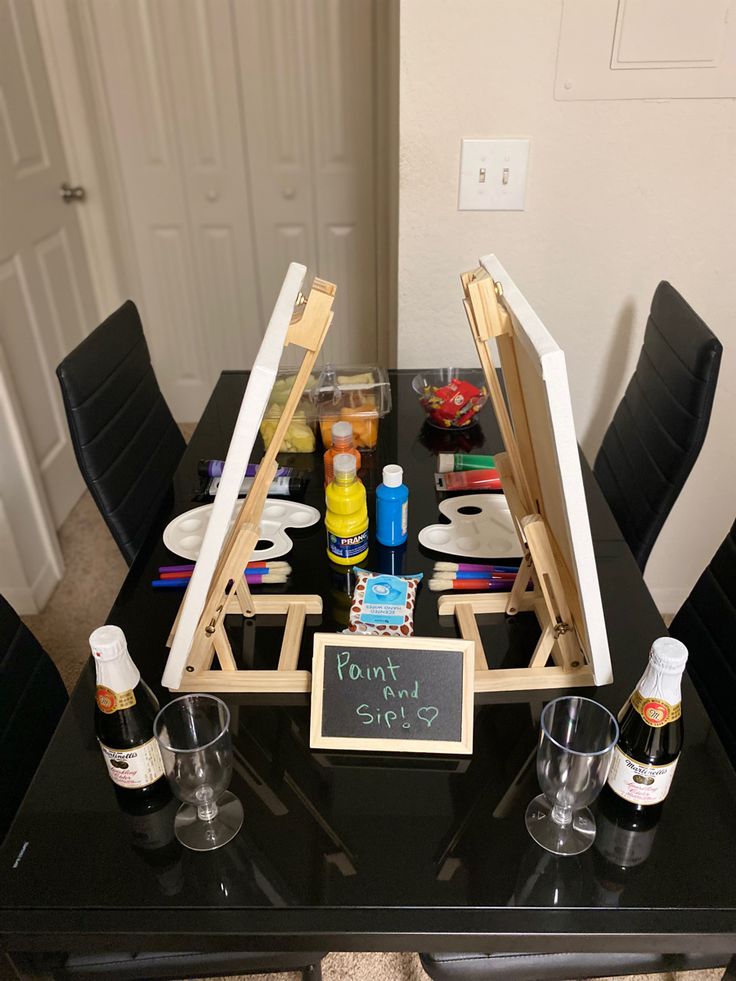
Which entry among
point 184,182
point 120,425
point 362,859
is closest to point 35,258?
point 184,182

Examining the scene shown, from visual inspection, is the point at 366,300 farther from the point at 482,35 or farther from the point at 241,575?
the point at 241,575

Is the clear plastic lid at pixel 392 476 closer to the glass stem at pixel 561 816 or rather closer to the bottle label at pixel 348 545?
the bottle label at pixel 348 545

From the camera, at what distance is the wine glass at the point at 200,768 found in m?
0.72

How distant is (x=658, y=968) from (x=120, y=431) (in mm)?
1190

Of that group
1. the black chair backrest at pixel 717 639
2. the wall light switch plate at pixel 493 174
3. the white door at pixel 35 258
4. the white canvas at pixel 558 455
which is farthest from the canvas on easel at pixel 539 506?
the white door at pixel 35 258

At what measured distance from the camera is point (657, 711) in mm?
706

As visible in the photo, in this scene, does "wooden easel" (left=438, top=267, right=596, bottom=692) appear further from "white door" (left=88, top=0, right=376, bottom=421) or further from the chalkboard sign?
"white door" (left=88, top=0, right=376, bottom=421)

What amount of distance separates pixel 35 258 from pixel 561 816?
2265mm

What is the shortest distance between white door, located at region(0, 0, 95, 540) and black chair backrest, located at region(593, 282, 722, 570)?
5.20 ft

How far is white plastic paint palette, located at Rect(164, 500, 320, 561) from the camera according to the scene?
1.12 m

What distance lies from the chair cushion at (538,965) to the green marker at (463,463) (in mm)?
738

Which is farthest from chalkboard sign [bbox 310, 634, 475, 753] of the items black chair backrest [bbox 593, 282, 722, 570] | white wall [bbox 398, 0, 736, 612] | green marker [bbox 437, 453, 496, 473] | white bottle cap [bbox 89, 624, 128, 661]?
white wall [bbox 398, 0, 736, 612]

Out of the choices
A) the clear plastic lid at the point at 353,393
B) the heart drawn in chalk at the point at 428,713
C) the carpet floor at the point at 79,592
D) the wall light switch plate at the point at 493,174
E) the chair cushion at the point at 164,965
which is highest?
the wall light switch plate at the point at 493,174

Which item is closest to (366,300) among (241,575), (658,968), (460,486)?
(460,486)
